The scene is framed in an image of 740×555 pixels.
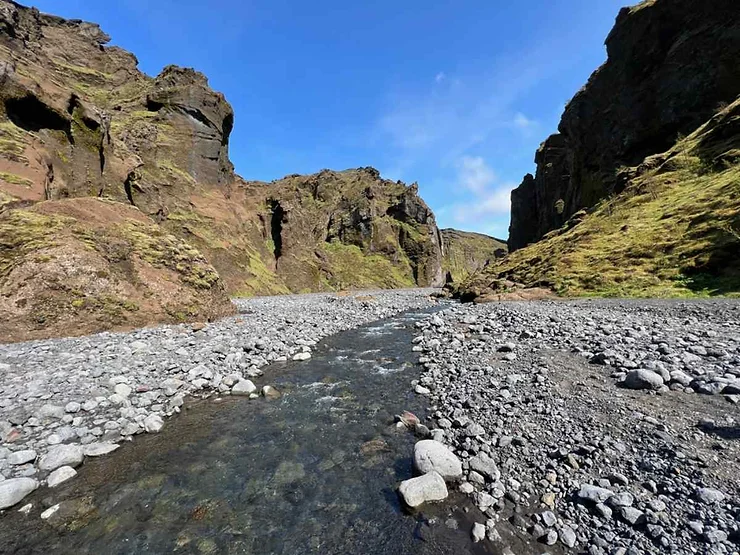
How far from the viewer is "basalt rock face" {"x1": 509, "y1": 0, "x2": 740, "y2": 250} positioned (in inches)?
1773

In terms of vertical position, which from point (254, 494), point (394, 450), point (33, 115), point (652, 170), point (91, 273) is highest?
point (33, 115)

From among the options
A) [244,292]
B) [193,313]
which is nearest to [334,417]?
[193,313]

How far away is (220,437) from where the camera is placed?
7430 millimetres

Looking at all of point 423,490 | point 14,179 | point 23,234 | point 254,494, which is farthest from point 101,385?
point 14,179

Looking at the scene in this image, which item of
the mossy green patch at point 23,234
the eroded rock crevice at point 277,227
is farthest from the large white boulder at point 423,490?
the eroded rock crevice at point 277,227

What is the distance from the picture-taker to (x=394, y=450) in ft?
22.1

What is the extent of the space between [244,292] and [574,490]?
179 feet

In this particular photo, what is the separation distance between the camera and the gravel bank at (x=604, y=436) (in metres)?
3.95

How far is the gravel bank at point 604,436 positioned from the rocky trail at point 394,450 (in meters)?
0.03

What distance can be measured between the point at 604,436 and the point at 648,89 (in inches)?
2854

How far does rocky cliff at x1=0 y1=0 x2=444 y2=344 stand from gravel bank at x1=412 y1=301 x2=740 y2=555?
16927 millimetres

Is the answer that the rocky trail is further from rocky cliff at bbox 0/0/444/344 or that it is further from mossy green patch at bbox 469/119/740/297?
mossy green patch at bbox 469/119/740/297

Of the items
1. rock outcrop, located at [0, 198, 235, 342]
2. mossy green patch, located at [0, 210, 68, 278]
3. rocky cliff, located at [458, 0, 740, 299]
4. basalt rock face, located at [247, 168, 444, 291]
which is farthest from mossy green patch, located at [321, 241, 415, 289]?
mossy green patch, located at [0, 210, 68, 278]

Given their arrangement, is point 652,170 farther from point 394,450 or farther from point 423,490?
point 423,490
